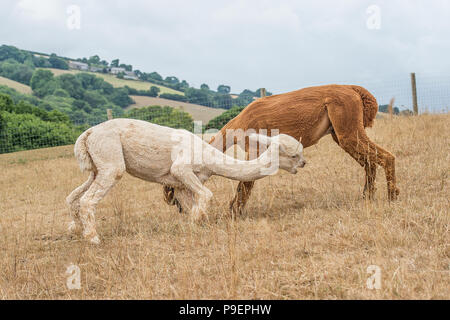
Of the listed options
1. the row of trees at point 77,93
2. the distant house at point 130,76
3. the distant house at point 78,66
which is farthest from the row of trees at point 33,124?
the distant house at point 78,66

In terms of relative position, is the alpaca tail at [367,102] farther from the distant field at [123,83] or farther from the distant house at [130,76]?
the distant house at [130,76]

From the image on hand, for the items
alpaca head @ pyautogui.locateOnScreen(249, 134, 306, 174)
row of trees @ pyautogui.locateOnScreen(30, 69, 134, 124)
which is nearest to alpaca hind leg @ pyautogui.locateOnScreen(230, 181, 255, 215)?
alpaca head @ pyautogui.locateOnScreen(249, 134, 306, 174)

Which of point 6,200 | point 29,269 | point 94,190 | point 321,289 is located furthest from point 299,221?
point 6,200

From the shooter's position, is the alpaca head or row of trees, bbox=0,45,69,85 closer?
the alpaca head

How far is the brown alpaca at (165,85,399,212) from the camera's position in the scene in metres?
5.84

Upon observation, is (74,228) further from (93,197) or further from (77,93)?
(77,93)

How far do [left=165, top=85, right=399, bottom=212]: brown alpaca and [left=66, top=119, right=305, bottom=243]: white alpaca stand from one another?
18.0 inches

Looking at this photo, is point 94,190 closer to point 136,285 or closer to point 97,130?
point 97,130

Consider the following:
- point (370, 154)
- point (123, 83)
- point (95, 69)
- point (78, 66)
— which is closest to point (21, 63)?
point (78, 66)

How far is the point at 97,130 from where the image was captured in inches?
210

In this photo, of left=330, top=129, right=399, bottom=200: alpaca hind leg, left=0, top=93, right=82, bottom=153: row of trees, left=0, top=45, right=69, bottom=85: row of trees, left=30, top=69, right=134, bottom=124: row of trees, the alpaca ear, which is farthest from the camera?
left=0, top=45, right=69, bottom=85: row of trees

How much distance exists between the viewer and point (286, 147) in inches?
213

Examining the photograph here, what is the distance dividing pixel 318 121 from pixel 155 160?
2125 mm

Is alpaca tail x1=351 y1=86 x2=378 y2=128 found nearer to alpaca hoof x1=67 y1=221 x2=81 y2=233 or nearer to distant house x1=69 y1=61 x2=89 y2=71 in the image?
alpaca hoof x1=67 y1=221 x2=81 y2=233
